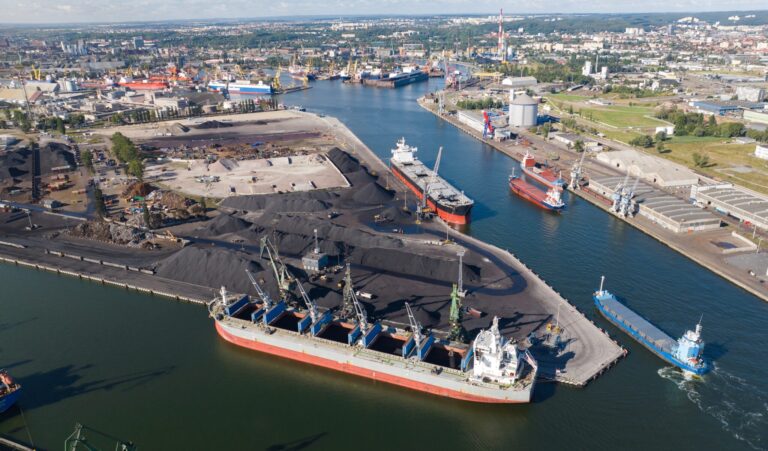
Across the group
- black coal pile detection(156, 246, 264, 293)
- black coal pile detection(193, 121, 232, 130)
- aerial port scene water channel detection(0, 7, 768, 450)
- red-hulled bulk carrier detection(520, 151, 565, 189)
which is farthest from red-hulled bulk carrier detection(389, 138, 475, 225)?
→ black coal pile detection(193, 121, 232, 130)

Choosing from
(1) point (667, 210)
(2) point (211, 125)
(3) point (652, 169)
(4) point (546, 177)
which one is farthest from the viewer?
(2) point (211, 125)

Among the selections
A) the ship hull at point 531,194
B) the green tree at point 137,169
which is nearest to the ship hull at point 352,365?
the ship hull at point 531,194

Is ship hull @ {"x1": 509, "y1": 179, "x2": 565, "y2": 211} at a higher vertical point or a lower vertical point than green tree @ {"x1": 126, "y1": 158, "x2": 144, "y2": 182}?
lower

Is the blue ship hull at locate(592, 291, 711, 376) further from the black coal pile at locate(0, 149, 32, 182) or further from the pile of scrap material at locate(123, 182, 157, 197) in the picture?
the black coal pile at locate(0, 149, 32, 182)

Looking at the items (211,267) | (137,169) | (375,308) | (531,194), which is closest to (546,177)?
(531,194)

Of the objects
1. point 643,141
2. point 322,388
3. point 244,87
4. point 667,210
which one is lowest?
point 322,388

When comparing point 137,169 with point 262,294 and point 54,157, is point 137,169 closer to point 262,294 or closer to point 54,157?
point 54,157
